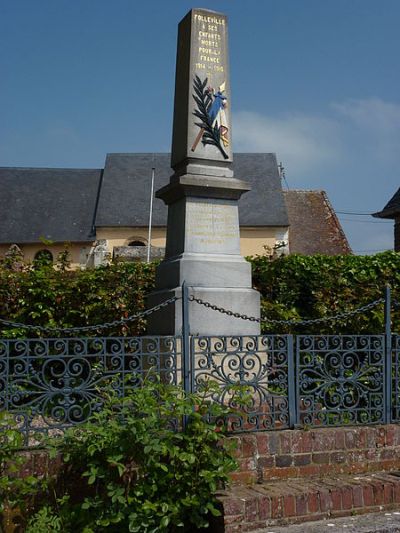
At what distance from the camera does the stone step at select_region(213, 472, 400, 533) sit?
435 centimetres

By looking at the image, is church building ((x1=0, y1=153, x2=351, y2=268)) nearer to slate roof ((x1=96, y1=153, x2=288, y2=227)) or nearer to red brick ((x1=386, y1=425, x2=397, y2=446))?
slate roof ((x1=96, y1=153, x2=288, y2=227))

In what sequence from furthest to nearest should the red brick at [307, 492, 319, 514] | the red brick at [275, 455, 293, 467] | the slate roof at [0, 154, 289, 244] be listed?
the slate roof at [0, 154, 289, 244] < the red brick at [275, 455, 293, 467] < the red brick at [307, 492, 319, 514]

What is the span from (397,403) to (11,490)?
11.2 feet

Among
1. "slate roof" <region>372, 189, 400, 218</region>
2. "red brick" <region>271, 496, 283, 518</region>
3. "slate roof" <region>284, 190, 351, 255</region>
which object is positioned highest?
"slate roof" <region>284, 190, 351, 255</region>

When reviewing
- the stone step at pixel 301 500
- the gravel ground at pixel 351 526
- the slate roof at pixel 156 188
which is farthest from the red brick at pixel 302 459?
the slate roof at pixel 156 188

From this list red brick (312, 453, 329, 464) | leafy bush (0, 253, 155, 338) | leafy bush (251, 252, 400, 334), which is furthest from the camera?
leafy bush (251, 252, 400, 334)

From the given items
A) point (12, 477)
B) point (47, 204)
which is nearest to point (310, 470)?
point (12, 477)

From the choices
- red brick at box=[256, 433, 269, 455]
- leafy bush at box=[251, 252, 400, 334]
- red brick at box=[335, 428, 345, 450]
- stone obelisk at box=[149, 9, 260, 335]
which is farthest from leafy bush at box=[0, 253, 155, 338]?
red brick at box=[335, 428, 345, 450]

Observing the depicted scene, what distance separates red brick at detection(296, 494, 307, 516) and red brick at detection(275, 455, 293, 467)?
1.64 feet

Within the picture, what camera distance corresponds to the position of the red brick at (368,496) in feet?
15.5

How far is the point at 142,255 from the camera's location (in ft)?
58.5

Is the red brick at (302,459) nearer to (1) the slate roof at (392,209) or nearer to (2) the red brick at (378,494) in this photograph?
(2) the red brick at (378,494)

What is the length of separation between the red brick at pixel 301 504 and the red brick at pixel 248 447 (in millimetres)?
554

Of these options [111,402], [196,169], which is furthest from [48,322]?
[111,402]
